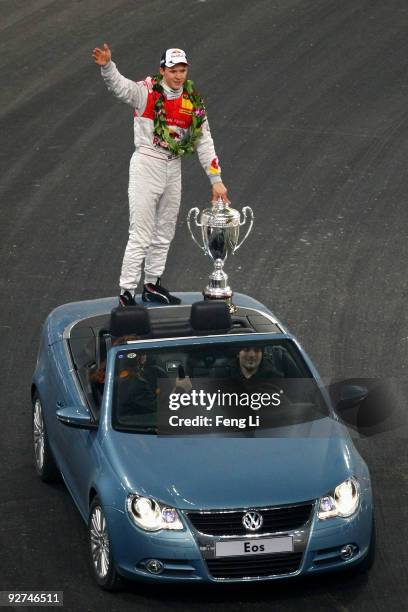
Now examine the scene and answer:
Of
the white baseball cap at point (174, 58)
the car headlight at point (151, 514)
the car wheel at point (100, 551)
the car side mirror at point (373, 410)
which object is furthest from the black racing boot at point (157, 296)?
the car headlight at point (151, 514)

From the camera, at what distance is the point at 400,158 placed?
62.8 feet

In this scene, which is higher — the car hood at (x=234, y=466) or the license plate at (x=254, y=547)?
the car hood at (x=234, y=466)

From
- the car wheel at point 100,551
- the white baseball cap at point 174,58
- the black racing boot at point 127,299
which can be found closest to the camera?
the car wheel at point 100,551

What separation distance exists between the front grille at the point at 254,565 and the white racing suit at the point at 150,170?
4.54 m

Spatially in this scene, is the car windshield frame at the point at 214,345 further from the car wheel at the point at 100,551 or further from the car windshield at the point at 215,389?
the car wheel at the point at 100,551

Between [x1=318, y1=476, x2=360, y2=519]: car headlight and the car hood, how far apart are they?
0.16 ft

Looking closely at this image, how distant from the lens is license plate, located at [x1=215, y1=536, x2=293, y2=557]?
938cm

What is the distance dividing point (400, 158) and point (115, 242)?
14.6 ft

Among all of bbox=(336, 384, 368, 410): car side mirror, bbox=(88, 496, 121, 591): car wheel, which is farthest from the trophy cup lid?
bbox=(88, 496, 121, 591): car wheel

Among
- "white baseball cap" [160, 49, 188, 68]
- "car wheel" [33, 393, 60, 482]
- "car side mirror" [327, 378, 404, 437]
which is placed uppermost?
"white baseball cap" [160, 49, 188, 68]

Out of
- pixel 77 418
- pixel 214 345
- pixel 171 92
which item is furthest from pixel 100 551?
pixel 171 92

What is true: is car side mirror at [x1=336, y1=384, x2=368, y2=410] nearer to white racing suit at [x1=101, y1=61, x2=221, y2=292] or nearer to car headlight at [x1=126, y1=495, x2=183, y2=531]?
car headlight at [x1=126, y1=495, x2=183, y2=531]

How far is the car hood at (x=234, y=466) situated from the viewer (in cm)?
953

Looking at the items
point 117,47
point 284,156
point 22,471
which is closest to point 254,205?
point 284,156
